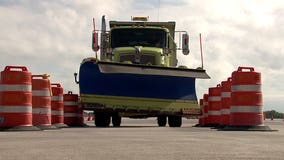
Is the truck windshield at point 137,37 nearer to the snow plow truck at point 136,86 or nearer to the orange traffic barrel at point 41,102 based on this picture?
the snow plow truck at point 136,86

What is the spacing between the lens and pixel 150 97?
18.5 meters

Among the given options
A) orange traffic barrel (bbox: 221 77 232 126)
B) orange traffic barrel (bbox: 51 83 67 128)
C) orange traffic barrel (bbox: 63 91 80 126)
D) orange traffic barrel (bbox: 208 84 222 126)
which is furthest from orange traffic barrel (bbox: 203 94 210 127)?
orange traffic barrel (bbox: 51 83 67 128)

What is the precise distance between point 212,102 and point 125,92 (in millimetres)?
3494

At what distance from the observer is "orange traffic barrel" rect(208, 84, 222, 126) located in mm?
20058

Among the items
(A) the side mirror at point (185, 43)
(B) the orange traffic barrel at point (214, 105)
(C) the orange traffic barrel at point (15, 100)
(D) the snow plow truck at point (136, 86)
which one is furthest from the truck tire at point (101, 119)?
(C) the orange traffic barrel at point (15, 100)

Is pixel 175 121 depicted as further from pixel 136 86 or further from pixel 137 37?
pixel 137 37

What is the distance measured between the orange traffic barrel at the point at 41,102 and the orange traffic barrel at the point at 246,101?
4411 millimetres

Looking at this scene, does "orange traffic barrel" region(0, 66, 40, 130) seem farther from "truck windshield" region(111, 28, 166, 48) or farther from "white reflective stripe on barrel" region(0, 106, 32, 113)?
"truck windshield" region(111, 28, 166, 48)

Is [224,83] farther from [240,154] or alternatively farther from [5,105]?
[240,154]

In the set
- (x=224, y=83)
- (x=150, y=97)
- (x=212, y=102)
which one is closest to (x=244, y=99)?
(x=224, y=83)

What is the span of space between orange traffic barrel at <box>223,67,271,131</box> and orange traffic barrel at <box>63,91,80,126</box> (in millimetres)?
7199

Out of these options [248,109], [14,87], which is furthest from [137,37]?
[14,87]

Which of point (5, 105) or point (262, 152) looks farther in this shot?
point (5, 105)

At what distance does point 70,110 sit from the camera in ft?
66.4
